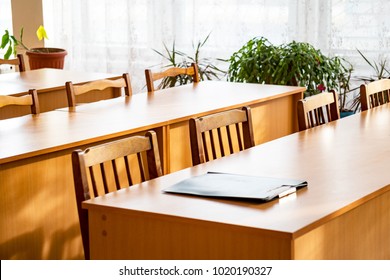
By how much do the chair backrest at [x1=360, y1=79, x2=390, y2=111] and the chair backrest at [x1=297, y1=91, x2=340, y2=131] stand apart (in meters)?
0.30

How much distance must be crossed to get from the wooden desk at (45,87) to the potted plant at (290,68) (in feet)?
3.73

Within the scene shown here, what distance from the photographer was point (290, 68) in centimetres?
604

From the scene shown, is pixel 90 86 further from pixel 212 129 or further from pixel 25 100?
pixel 212 129

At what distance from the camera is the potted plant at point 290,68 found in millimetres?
6000

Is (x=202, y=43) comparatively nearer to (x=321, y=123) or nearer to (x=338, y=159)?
(x=321, y=123)

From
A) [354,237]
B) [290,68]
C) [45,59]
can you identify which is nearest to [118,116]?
[354,237]

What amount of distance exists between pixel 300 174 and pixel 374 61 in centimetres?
387

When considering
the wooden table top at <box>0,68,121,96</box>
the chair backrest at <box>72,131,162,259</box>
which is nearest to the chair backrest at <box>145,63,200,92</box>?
the wooden table top at <box>0,68,121,96</box>

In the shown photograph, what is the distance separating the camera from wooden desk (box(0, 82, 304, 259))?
325 cm

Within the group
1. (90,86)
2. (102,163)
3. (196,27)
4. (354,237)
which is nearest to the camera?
(354,237)

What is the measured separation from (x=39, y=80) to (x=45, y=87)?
0.34 m

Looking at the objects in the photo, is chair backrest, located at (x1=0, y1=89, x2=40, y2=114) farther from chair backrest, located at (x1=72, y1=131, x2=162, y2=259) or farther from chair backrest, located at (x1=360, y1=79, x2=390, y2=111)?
chair backrest, located at (x1=360, y1=79, x2=390, y2=111)

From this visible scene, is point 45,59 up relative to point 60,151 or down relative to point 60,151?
up

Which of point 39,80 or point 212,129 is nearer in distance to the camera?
point 212,129
